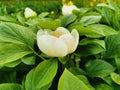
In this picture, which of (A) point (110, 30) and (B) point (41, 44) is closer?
(B) point (41, 44)

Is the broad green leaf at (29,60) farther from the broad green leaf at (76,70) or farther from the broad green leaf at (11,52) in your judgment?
the broad green leaf at (76,70)

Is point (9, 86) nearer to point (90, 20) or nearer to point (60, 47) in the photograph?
point (60, 47)

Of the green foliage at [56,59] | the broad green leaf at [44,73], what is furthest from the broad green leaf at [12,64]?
the broad green leaf at [44,73]

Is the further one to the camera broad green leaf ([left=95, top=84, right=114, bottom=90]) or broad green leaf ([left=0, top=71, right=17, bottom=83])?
broad green leaf ([left=0, top=71, right=17, bottom=83])

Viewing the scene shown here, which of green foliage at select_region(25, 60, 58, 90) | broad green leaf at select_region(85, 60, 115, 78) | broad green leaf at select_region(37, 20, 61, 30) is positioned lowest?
broad green leaf at select_region(85, 60, 115, 78)

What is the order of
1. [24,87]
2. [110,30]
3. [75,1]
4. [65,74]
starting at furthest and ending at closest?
[75,1] < [110,30] < [24,87] < [65,74]

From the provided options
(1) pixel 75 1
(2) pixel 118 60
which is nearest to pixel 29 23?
(2) pixel 118 60

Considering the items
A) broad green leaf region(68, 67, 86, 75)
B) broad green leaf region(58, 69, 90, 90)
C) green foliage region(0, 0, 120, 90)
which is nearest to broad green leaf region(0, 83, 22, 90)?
green foliage region(0, 0, 120, 90)

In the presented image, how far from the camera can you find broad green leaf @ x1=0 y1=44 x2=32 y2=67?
5.06 ft

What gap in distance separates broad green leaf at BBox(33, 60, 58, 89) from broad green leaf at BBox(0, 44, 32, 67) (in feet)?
0.34

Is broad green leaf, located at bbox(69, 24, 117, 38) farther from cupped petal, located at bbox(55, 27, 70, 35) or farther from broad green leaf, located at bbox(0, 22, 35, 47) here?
broad green leaf, located at bbox(0, 22, 35, 47)

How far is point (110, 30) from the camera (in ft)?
5.88

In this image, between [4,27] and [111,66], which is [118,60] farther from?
[4,27]

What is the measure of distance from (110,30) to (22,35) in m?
0.43
